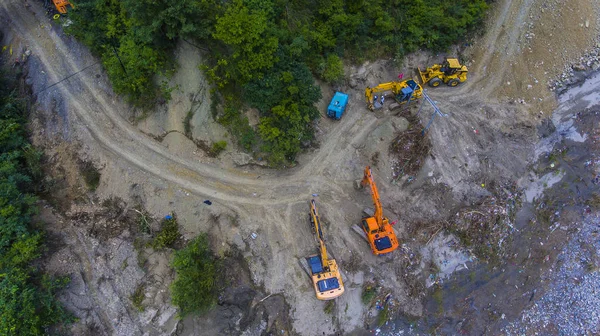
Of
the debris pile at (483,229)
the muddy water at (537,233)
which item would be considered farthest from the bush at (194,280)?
the debris pile at (483,229)

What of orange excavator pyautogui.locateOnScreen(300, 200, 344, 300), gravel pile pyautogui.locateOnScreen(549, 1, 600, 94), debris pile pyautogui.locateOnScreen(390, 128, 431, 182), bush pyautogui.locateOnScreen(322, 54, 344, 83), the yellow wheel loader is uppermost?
bush pyautogui.locateOnScreen(322, 54, 344, 83)

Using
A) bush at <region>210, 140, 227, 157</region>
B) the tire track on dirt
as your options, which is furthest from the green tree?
the tire track on dirt

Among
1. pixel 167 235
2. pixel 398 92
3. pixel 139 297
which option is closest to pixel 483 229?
pixel 398 92

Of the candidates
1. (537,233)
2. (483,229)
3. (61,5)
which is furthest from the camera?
(537,233)

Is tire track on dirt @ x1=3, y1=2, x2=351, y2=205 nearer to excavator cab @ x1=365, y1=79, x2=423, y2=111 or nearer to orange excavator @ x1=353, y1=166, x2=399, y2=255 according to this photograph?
orange excavator @ x1=353, y1=166, x2=399, y2=255

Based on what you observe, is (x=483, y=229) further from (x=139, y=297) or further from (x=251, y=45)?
(x=139, y=297)

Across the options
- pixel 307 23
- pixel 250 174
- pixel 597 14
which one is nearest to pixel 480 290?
pixel 250 174

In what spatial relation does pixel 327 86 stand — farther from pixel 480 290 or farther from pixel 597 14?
pixel 597 14
